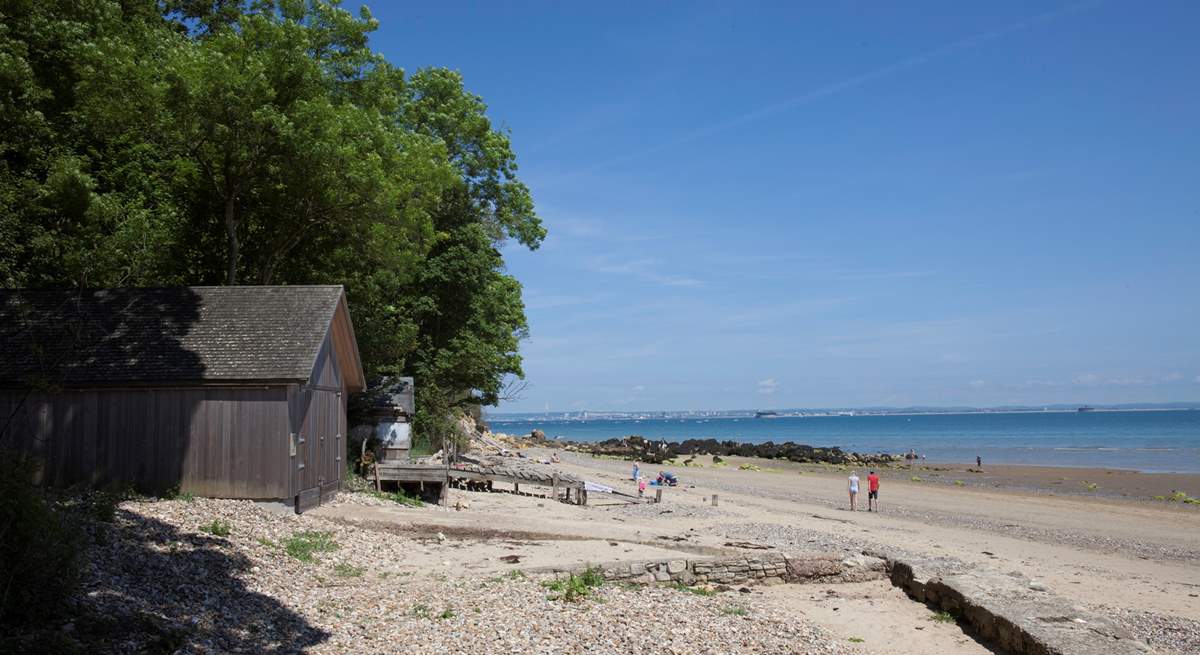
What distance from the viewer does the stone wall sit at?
15.2m

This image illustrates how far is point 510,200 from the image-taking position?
3797cm

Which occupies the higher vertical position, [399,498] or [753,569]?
[399,498]

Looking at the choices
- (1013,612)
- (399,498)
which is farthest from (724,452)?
(1013,612)

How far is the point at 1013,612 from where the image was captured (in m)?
12.2

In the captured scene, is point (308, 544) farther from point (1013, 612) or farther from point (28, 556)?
point (1013, 612)

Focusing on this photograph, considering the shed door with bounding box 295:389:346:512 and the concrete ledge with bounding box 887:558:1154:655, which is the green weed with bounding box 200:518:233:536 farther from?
the concrete ledge with bounding box 887:558:1154:655

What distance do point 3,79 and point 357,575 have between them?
17049 mm

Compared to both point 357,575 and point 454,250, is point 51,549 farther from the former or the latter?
point 454,250

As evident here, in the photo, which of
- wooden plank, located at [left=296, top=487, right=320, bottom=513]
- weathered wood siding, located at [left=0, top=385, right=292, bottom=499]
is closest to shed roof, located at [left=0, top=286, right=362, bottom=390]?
weathered wood siding, located at [left=0, top=385, right=292, bottom=499]

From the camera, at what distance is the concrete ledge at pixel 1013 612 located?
1073 centimetres

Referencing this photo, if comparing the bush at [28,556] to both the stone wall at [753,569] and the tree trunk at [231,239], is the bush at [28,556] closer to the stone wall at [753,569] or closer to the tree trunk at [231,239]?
the stone wall at [753,569]

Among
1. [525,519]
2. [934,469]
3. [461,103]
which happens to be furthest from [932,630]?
[934,469]

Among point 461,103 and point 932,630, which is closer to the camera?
point 932,630

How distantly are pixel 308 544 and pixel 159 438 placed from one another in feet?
16.1
